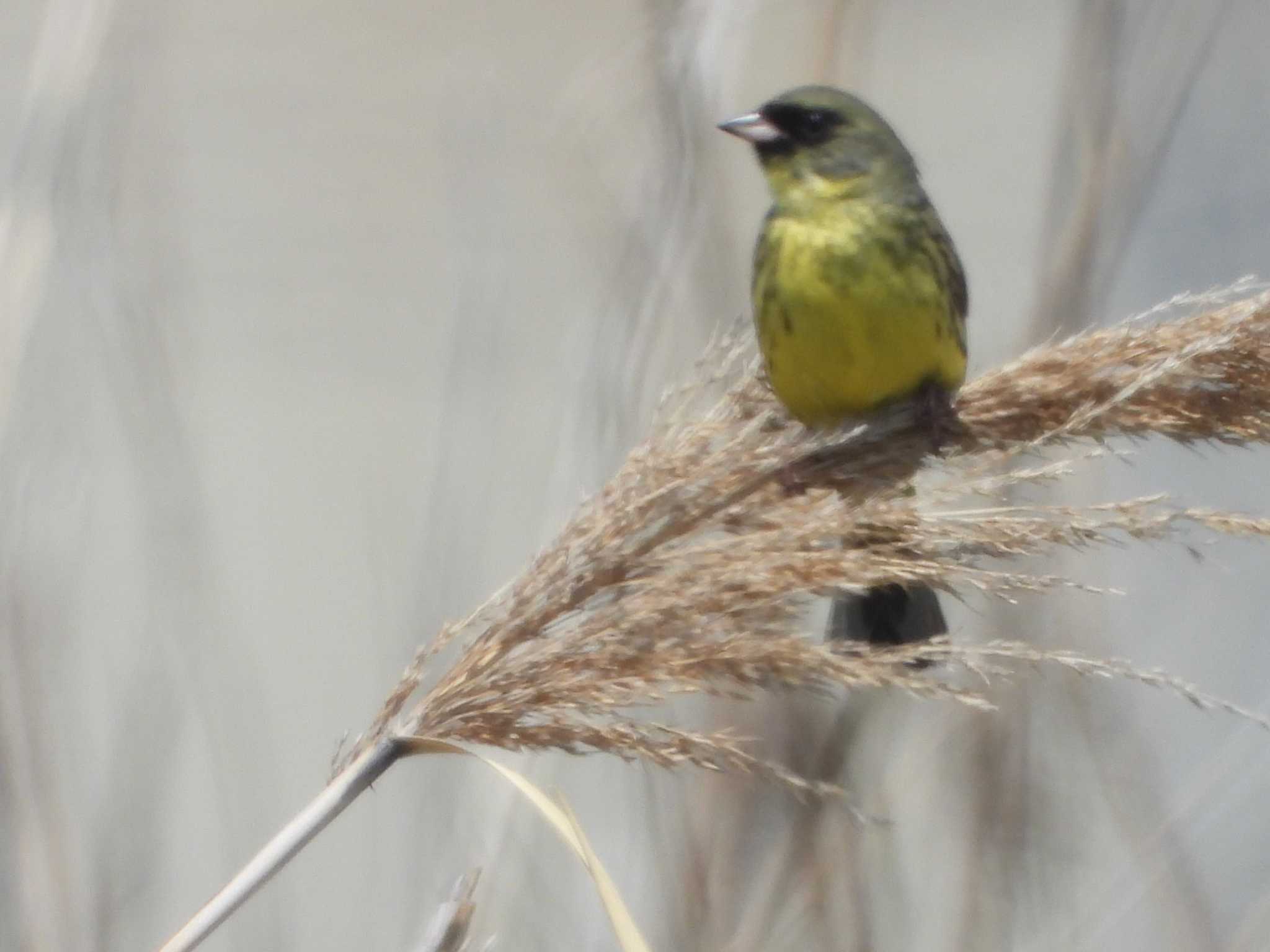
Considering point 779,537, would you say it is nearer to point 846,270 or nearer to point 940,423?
point 940,423

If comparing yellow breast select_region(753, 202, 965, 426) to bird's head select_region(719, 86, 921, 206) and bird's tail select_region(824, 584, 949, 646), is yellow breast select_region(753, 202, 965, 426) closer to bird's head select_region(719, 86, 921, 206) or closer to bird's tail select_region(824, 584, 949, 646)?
bird's head select_region(719, 86, 921, 206)

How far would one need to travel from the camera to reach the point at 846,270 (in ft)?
4.91

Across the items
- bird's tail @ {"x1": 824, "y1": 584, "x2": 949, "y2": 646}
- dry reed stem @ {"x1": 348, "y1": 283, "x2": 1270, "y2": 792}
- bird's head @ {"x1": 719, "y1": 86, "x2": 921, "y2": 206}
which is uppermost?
bird's head @ {"x1": 719, "y1": 86, "x2": 921, "y2": 206}

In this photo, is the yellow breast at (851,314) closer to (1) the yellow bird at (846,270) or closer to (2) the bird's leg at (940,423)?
(1) the yellow bird at (846,270)

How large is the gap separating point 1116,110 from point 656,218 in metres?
0.46

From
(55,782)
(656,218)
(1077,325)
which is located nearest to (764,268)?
(656,218)

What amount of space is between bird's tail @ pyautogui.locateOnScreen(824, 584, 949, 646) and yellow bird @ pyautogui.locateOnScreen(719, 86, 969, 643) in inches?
8.9

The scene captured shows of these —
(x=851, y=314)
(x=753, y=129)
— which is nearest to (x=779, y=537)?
(x=851, y=314)

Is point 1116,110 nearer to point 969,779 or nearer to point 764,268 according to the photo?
point 764,268

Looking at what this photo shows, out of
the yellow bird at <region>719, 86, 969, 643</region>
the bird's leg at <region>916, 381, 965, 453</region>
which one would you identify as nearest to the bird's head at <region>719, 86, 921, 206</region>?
the yellow bird at <region>719, 86, 969, 643</region>

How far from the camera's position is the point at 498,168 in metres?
1.55

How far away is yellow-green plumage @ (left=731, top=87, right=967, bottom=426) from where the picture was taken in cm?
146

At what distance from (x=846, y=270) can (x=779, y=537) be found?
2.23 feet

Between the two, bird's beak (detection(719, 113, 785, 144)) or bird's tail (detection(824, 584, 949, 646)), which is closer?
bird's tail (detection(824, 584, 949, 646))
